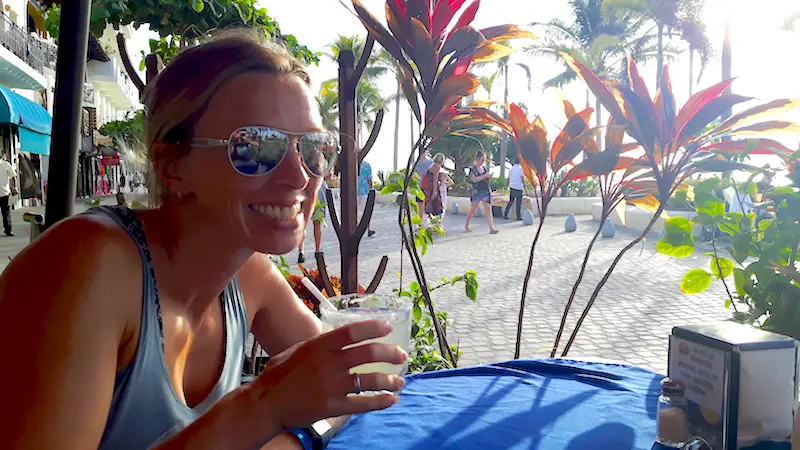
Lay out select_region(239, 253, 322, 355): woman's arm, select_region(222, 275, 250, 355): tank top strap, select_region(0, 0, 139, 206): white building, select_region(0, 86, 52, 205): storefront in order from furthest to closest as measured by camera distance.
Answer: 1. select_region(0, 0, 139, 206): white building
2. select_region(0, 86, 52, 205): storefront
3. select_region(239, 253, 322, 355): woman's arm
4. select_region(222, 275, 250, 355): tank top strap

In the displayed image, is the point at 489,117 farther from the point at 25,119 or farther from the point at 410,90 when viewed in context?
the point at 25,119

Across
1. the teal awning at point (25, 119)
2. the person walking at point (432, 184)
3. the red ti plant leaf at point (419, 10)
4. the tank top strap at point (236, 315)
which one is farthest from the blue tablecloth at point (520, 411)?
the teal awning at point (25, 119)

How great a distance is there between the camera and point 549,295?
21.9 feet

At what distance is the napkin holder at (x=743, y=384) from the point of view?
1.02 metres

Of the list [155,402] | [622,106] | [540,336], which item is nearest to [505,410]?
[155,402]

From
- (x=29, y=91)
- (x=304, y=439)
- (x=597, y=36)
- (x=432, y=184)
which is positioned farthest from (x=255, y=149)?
(x=597, y=36)

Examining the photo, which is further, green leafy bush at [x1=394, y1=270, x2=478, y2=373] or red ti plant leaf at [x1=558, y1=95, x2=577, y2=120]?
green leafy bush at [x1=394, y1=270, x2=478, y2=373]

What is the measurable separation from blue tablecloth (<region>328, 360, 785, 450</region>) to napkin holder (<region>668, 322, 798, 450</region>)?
0.59ft

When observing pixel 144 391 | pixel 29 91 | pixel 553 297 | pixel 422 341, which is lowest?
pixel 553 297

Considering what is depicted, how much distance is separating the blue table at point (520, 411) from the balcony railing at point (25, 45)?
1734 centimetres

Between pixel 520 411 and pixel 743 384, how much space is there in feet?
1.63

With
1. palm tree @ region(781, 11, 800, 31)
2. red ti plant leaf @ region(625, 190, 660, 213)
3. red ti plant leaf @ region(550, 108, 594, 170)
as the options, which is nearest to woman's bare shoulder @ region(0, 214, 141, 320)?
red ti plant leaf @ region(550, 108, 594, 170)

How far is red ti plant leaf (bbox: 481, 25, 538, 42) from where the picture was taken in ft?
7.13

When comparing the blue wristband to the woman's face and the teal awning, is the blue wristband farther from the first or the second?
the teal awning
